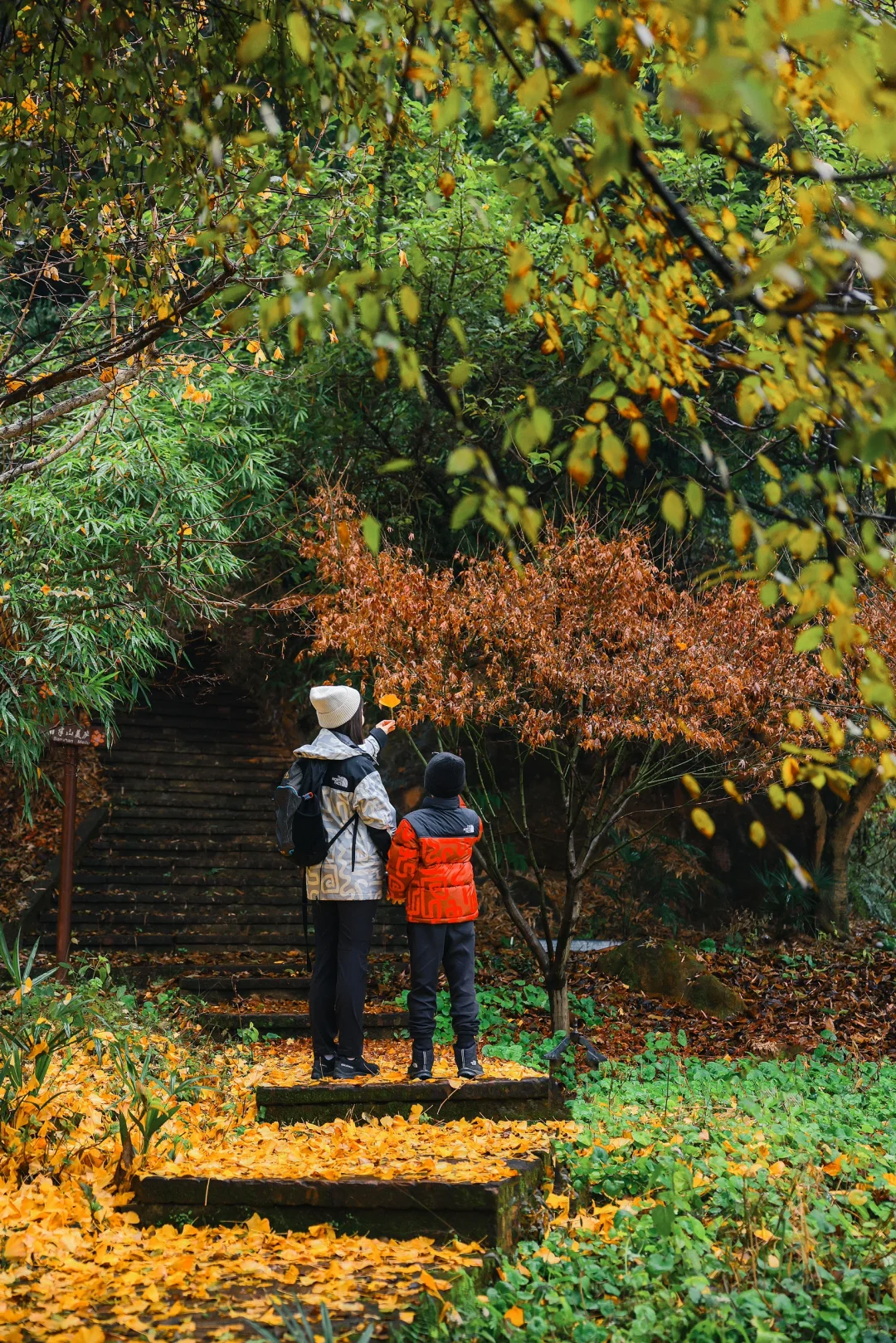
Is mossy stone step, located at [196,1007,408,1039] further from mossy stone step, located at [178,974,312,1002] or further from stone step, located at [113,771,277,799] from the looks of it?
stone step, located at [113,771,277,799]

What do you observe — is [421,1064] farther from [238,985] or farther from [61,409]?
[238,985]

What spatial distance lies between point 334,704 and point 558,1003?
169 inches

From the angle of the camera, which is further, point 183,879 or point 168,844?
point 168,844

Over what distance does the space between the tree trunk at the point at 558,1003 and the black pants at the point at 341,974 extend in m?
3.51

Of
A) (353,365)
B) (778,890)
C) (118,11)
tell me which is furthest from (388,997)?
(118,11)

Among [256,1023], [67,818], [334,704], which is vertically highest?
[334,704]

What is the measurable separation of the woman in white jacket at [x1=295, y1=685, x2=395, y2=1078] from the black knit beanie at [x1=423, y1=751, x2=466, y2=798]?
0.81 feet

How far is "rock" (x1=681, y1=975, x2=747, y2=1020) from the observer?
9.88 meters

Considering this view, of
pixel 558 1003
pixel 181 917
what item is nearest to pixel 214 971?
pixel 181 917

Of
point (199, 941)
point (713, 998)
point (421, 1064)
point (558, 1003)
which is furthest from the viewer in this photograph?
point (199, 941)

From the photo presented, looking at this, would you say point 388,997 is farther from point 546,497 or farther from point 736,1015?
point 546,497

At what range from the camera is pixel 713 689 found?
25.6 ft

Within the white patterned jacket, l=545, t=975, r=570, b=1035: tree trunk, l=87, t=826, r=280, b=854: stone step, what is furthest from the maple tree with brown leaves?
l=87, t=826, r=280, b=854: stone step

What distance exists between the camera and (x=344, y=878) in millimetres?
5410
